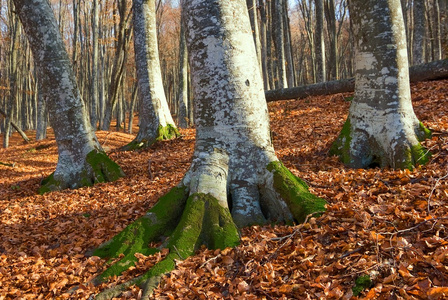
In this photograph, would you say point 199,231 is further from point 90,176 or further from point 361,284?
point 90,176

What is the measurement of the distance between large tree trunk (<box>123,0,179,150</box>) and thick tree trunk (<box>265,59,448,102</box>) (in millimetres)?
4835

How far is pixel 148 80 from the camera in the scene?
8898 mm

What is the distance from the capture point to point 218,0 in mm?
3504

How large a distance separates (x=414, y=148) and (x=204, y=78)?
297cm

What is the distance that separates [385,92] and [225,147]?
2.52 m

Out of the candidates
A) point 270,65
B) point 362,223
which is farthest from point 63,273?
point 270,65

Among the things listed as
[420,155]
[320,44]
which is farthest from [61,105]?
[320,44]

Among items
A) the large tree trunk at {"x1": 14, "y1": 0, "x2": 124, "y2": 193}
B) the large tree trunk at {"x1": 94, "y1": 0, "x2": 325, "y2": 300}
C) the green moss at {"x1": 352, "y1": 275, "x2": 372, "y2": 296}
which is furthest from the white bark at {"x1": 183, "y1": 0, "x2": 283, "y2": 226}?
the large tree trunk at {"x1": 14, "y1": 0, "x2": 124, "y2": 193}

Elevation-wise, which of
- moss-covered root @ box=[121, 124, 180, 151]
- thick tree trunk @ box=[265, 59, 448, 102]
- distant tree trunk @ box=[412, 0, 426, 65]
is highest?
distant tree trunk @ box=[412, 0, 426, 65]

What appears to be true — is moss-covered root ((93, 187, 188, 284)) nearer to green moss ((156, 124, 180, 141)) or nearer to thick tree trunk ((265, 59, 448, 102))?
green moss ((156, 124, 180, 141))

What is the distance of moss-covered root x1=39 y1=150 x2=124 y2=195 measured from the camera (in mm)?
6105

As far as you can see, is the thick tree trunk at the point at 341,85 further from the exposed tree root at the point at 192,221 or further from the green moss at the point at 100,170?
the exposed tree root at the point at 192,221

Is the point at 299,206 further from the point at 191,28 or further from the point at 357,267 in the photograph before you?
the point at 191,28

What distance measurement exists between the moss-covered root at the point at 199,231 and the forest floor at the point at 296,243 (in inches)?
4.5
